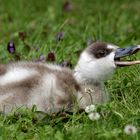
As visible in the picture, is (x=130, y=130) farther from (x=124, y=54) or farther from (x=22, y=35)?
(x=22, y=35)

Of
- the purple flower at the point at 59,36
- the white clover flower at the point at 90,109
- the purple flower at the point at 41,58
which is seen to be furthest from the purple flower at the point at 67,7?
the white clover flower at the point at 90,109

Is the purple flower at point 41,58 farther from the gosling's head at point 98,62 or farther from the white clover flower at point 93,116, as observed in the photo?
the white clover flower at point 93,116

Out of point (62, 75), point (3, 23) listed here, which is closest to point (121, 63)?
point (62, 75)

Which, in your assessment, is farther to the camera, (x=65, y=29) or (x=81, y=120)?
(x=65, y=29)

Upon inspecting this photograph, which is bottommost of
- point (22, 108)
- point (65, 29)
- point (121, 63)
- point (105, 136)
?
point (105, 136)

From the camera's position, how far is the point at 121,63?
484cm

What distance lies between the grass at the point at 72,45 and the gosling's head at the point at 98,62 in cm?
21

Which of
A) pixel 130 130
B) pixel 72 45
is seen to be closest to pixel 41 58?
pixel 72 45

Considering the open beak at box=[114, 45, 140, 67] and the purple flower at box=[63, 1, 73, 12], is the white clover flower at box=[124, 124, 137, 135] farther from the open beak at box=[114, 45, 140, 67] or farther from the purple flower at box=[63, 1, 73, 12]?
the purple flower at box=[63, 1, 73, 12]

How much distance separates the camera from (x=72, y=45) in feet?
21.1

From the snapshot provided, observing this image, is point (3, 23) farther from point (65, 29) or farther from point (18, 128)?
point (18, 128)

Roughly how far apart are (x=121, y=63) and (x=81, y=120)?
0.47 meters

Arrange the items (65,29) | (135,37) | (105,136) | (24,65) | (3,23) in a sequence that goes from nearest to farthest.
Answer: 1. (105,136)
2. (24,65)
3. (135,37)
4. (65,29)
5. (3,23)

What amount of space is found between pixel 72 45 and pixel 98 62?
1.66m
